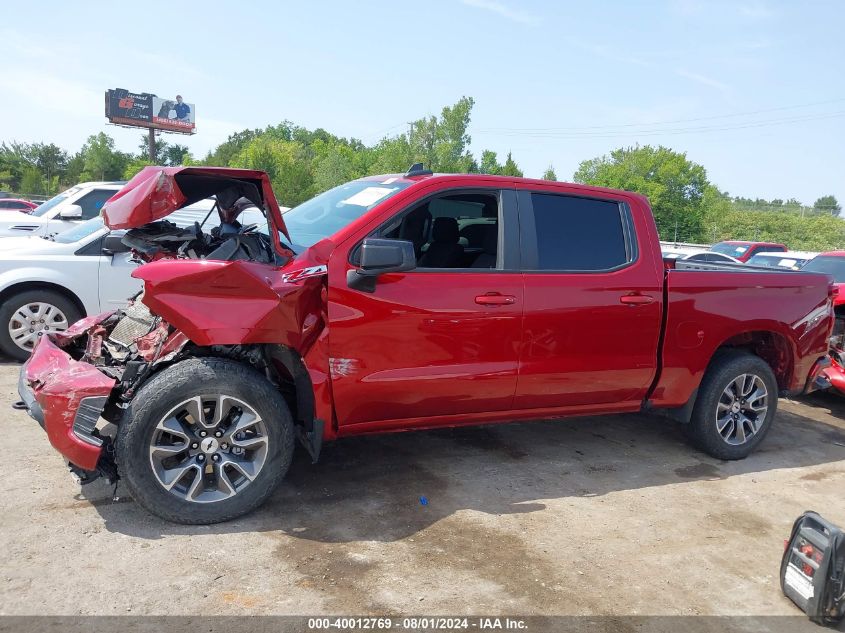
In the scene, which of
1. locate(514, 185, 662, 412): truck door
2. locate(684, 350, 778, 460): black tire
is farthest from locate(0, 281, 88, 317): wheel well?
locate(684, 350, 778, 460): black tire

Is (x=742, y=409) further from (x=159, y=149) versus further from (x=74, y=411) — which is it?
(x=159, y=149)

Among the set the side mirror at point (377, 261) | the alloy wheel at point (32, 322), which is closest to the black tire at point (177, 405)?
the side mirror at point (377, 261)

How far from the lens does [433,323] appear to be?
154 inches

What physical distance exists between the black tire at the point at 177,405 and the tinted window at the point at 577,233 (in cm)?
193

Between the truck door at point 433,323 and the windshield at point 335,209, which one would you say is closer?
the truck door at point 433,323

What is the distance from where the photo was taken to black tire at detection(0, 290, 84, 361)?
20.9 ft

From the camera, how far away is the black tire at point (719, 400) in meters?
5.04

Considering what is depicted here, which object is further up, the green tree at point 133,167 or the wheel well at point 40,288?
the green tree at point 133,167

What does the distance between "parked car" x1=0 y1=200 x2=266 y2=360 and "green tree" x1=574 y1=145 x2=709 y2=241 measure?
56.9m

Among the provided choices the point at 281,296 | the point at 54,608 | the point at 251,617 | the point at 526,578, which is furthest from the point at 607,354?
the point at 54,608

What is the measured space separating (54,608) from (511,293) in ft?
9.44

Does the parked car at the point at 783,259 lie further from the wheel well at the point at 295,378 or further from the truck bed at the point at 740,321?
the wheel well at the point at 295,378

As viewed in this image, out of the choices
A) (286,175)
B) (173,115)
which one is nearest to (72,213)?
(286,175)

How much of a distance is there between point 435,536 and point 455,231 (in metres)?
2.02
